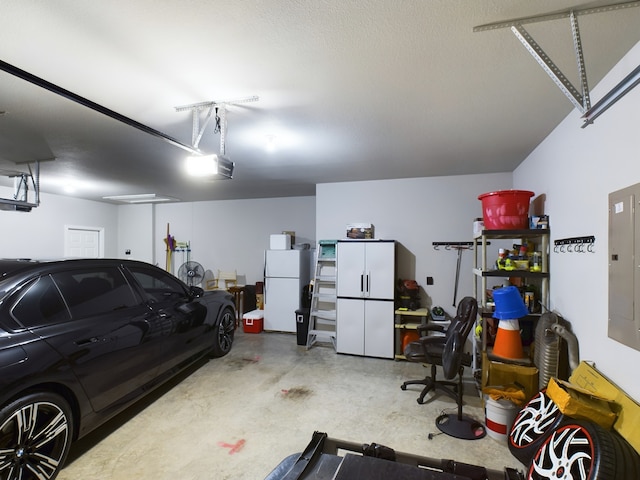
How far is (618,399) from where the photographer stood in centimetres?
159

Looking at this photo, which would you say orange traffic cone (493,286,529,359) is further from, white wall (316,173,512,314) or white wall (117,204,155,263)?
white wall (117,204,155,263)

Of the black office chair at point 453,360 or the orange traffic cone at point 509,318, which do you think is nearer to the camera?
the black office chair at point 453,360

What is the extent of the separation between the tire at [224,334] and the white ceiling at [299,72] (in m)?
2.13

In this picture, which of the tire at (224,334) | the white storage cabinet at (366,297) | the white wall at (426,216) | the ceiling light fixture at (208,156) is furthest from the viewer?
the white wall at (426,216)

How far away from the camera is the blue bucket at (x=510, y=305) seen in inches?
102

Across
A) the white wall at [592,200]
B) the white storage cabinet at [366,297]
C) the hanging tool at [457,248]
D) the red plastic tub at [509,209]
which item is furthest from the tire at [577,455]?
the hanging tool at [457,248]

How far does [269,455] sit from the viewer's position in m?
2.15

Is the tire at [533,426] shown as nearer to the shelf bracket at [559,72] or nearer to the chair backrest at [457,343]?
the chair backrest at [457,343]

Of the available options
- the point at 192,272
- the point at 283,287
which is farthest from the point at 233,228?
the point at 283,287

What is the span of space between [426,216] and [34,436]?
4.36 metres

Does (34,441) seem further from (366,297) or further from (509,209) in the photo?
(509,209)

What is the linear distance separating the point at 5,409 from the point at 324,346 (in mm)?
3563

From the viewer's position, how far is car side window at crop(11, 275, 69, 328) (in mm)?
1810

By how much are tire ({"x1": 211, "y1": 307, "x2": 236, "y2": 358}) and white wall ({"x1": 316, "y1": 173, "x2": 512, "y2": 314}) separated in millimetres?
2057
